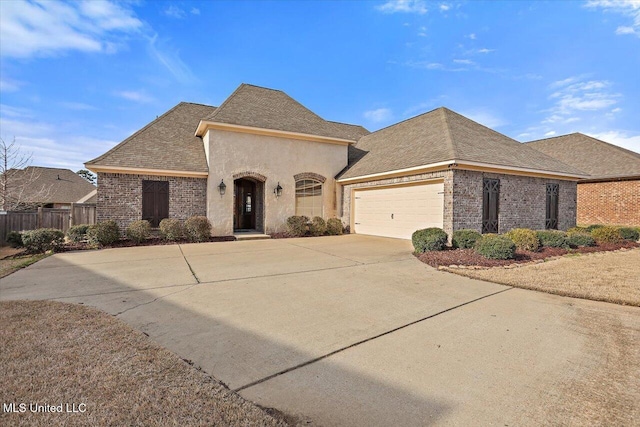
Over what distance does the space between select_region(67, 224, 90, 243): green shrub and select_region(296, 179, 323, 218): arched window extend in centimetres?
884

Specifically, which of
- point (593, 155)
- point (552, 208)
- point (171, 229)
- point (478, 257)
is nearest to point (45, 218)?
point (171, 229)

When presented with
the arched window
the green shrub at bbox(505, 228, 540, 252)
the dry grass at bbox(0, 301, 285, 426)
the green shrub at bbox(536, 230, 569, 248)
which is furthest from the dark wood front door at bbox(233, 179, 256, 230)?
the green shrub at bbox(536, 230, 569, 248)

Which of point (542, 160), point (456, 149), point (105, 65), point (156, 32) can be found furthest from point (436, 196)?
point (105, 65)

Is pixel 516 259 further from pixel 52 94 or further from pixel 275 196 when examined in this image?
pixel 52 94

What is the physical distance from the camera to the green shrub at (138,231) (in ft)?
37.7

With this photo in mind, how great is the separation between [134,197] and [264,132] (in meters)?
6.27

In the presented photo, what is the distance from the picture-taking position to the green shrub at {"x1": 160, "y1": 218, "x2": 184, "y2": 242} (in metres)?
12.0

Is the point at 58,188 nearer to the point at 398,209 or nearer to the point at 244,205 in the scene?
the point at 244,205

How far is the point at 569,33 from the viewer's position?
1017cm

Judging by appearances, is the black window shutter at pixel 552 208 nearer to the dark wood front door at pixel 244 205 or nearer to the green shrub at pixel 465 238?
the green shrub at pixel 465 238

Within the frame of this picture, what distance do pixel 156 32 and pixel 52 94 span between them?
7.25 m

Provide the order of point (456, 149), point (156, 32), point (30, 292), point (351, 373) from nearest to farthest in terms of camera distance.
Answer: point (351, 373) < point (30, 292) < point (156, 32) < point (456, 149)

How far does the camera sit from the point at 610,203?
16.8 m

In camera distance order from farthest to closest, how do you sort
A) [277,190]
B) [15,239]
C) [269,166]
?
[277,190]
[269,166]
[15,239]
